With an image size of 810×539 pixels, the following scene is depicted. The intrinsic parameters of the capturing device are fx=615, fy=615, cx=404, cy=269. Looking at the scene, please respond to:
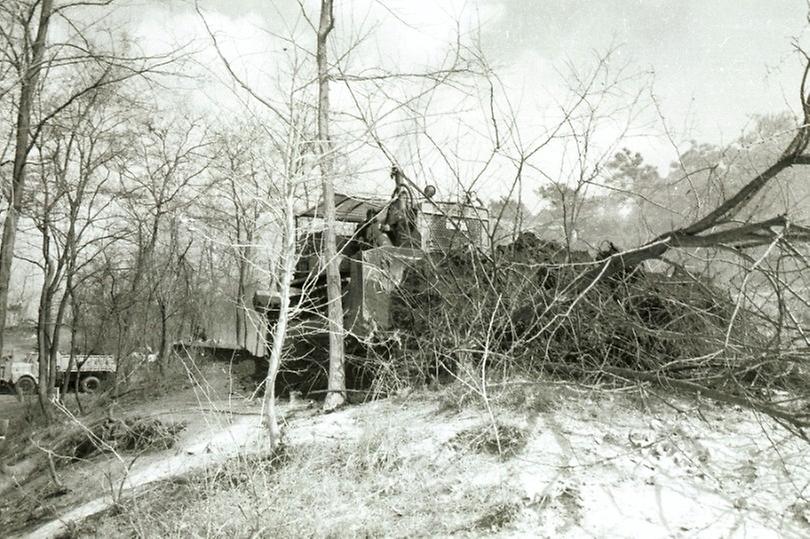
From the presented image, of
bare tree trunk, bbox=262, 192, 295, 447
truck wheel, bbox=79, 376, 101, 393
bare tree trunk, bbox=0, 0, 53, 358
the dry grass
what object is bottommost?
the dry grass

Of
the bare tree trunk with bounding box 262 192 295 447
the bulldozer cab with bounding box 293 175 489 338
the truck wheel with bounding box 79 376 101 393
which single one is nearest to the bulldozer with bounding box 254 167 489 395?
the bulldozer cab with bounding box 293 175 489 338

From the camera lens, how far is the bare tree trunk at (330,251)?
9.88 m

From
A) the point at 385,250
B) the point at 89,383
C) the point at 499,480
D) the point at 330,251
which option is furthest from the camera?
the point at 89,383

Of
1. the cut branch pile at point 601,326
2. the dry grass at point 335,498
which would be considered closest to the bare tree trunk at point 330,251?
the cut branch pile at point 601,326

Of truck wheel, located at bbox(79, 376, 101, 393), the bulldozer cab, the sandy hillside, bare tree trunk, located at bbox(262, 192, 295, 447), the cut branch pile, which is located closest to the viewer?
the sandy hillside

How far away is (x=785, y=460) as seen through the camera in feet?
19.3

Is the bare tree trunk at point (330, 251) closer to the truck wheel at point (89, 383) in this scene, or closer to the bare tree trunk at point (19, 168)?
the bare tree trunk at point (19, 168)

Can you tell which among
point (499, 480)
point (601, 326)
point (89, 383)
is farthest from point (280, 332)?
point (89, 383)

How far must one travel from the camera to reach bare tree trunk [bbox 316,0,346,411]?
9.88 m

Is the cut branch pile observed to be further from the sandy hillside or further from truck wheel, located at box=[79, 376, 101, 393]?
truck wheel, located at box=[79, 376, 101, 393]

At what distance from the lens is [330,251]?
34.0 feet

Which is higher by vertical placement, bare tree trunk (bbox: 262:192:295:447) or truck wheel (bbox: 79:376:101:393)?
bare tree trunk (bbox: 262:192:295:447)

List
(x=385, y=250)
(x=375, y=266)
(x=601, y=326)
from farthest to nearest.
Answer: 1. (x=385, y=250)
2. (x=375, y=266)
3. (x=601, y=326)

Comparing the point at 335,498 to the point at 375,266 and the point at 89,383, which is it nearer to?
the point at 375,266
